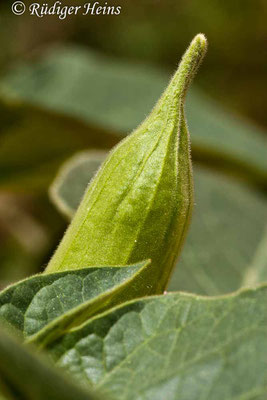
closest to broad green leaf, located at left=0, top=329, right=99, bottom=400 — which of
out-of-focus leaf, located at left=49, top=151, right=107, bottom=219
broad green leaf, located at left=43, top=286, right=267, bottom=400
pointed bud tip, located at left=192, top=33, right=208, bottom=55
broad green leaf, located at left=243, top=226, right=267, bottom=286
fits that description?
broad green leaf, located at left=43, top=286, right=267, bottom=400

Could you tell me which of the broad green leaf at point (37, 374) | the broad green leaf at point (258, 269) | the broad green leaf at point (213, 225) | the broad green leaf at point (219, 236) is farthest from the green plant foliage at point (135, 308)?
the broad green leaf at point (258, 269)

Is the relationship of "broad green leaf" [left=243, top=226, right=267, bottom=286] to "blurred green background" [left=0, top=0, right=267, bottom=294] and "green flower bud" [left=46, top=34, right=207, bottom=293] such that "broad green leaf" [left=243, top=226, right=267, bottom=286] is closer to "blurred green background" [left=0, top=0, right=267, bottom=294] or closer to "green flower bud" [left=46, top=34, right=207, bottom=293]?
"blurred green background" [left=0, top=0, right=267, bottom=294]

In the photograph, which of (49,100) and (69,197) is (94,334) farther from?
(49,100)

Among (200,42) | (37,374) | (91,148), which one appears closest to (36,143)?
(91,148)

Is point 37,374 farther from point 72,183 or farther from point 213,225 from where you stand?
point 213,225

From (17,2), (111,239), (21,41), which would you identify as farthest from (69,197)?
(21,41)
